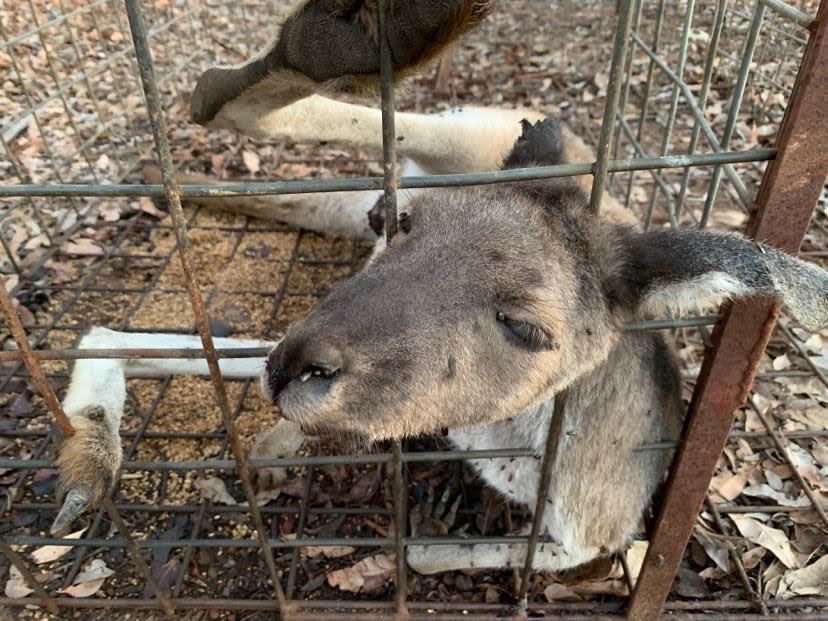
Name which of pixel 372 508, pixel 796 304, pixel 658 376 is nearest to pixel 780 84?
pixel 658 376

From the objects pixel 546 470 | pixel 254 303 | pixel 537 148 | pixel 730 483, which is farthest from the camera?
pixel 254 303

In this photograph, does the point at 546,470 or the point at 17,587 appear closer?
the point at 546,470

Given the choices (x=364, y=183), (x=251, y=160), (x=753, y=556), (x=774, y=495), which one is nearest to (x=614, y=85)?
(x=364, y=183)

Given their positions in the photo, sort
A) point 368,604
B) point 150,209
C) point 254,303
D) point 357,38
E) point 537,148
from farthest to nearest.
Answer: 1. point 150,209
2. point 254,303
3. point 368,604
4. point 537,148
5. point 357,38

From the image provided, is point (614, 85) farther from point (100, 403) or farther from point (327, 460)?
point (100, 403)

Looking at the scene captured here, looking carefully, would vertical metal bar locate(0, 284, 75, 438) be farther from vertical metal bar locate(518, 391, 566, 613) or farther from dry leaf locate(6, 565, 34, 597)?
vertical metal bar locate(518, 391, 566, 613)

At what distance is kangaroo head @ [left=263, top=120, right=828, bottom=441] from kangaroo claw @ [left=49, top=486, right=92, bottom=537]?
0.97 m

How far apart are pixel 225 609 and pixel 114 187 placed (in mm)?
1953

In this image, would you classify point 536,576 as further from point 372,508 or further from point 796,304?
point 796,304

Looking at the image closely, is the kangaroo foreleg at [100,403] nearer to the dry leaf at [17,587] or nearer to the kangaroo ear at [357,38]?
the dry leaf at [17,587]

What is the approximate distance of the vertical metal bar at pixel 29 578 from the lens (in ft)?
7.86

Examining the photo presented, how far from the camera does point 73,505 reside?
7.29 feet

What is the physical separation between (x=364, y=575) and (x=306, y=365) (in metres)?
1.67

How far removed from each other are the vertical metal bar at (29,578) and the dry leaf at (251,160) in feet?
11.9
